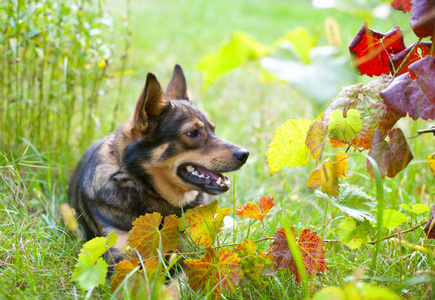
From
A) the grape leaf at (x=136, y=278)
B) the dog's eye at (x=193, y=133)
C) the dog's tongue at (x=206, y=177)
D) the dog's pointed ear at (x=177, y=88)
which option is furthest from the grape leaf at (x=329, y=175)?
the dog's pointed ear at (x=177, y=88)

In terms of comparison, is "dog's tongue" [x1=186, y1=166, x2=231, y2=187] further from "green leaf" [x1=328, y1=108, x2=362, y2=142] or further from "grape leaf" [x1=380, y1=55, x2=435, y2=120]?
"grape leaf" [x1=380, y1=55, x2=435, y2=120]

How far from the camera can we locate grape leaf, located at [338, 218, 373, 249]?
2.14m

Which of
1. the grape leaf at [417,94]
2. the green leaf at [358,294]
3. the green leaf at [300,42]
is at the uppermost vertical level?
the green leaf at [300,42]

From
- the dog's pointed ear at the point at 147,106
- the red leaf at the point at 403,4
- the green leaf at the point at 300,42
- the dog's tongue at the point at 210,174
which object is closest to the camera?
the green leaf at the point at 300,42

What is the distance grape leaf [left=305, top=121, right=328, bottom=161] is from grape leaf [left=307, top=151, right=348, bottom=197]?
2.8 inches

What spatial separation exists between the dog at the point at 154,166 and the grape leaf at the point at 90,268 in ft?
2.67

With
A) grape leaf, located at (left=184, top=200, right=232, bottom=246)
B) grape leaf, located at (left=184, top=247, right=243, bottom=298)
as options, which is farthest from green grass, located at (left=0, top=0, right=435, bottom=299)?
grape leaf, located at (left=184, top=200, right=232, bottom=246)

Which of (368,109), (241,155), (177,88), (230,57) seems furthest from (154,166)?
(230,57)

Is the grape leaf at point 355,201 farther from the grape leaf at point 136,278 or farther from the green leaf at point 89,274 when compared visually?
the green leaf at point 89,274

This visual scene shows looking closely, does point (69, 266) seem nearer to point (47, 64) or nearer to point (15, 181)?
point (15, 181)

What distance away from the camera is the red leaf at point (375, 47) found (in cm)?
185

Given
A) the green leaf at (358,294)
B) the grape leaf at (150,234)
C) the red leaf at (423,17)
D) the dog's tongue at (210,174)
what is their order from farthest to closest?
the dog's tongue at (210,174) < the grape leaf at (150,234) < the red leaf at (423,17) < the green leaf at (358,294)

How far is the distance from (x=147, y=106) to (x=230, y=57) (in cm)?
183

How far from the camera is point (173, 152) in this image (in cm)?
282
